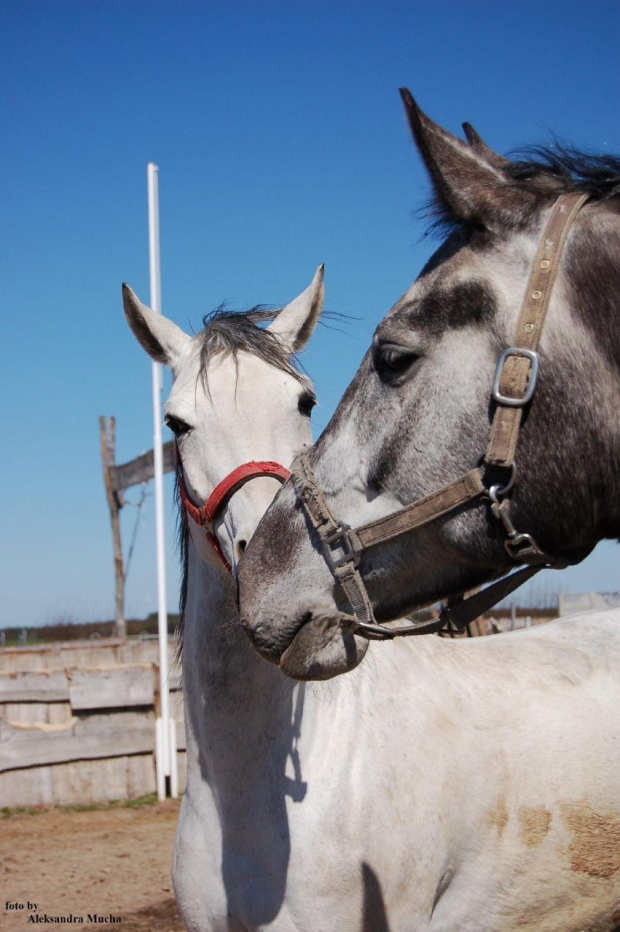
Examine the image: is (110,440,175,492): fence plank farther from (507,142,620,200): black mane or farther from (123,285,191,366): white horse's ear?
(507,142,620,200): black mane

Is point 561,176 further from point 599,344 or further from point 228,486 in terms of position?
point 228,486

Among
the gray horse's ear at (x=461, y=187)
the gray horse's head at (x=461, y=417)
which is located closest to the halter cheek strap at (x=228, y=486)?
the gray horse's head at (x=461, y=417)

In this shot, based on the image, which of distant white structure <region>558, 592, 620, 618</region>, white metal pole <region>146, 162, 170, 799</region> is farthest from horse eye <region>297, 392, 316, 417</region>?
distant white structure <region>558, 592, 620, 618</region>

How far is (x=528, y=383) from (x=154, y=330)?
212cm

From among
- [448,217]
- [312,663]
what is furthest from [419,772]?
[448,217]

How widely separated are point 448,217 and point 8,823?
7.34 meters

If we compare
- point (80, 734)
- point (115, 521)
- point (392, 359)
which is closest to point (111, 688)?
point (80, 734)

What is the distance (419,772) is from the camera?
8.72 ft

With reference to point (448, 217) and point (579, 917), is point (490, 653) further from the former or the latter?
point (448, 217)

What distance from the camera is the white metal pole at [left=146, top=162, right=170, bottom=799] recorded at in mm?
7863

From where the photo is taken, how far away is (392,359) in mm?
1616

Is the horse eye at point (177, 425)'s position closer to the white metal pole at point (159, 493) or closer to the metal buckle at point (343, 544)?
the metal buckle at point (343, 544)

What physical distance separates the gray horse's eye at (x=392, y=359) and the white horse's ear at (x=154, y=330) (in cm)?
174

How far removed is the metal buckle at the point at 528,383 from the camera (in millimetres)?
1452
